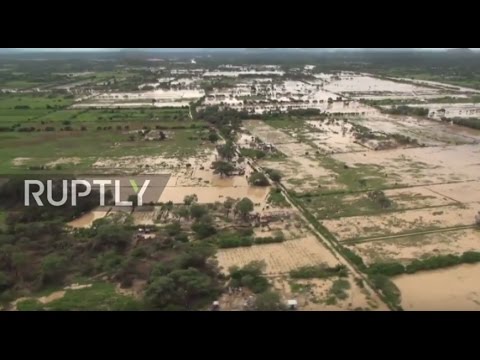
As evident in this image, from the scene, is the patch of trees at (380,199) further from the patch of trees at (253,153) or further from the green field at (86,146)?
the green field at (86,146)

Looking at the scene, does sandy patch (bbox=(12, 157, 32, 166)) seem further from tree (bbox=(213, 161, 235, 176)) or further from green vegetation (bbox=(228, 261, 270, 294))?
green vegetation (bbox=(228, 261, 270, 294))

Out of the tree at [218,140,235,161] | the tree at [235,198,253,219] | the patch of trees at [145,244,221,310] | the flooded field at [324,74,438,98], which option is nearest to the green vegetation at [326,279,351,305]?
the patch of trees at [145,244,221,310]

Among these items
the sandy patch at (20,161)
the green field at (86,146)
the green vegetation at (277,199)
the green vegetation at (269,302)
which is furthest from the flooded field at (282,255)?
the sandy patch at (20,161)

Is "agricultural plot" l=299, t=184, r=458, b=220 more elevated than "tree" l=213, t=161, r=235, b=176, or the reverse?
"tree" l=213, t=161, r=235, b=176

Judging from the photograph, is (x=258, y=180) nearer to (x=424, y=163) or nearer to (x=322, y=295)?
(x=424, y=163)

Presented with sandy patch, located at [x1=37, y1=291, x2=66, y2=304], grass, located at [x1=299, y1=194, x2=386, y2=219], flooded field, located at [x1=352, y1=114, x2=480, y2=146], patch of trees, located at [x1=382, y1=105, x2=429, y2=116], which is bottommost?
sandy patch, located at [x1=37, y1=291, x2=66, y2=304]

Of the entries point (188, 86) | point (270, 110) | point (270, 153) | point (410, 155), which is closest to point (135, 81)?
point (188, 86)

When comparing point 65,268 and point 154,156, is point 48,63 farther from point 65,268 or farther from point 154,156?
point 65,268
